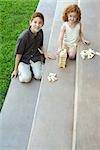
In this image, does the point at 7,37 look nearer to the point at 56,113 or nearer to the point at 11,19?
the point at 11,19

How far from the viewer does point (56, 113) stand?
4.05 m

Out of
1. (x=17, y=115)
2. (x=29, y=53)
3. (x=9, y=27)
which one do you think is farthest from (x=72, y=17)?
(x=9, y=27)

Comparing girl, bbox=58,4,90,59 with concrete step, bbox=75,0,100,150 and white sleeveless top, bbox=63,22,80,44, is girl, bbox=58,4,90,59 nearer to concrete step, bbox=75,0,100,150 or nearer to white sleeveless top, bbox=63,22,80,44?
white sleeveless top, bbox=63,22,80,44

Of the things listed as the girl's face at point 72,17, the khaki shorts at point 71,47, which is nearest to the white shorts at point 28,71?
the khaki shorts at point 71,47

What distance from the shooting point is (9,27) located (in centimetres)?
653

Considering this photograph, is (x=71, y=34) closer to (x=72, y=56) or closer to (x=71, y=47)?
(x=71, y=47)

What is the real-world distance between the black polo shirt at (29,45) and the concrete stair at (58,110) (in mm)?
206

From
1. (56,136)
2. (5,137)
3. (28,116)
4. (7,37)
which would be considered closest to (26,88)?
(28,116)

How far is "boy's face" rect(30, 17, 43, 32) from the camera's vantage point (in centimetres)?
476

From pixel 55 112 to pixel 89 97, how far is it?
0.36 meters

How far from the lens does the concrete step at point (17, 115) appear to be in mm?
4098

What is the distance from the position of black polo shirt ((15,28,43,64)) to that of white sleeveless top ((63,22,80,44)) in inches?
11.9

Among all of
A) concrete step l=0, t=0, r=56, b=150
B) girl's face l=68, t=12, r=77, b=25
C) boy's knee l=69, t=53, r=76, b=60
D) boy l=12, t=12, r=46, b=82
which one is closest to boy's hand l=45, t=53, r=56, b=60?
boy l=12, t=12, r=46, b=82

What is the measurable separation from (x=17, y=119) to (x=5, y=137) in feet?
0.89
